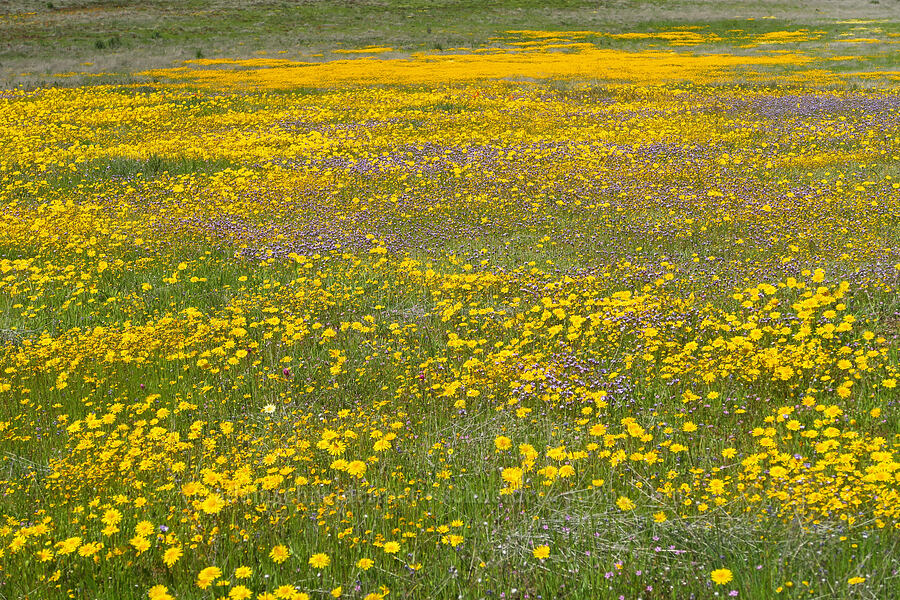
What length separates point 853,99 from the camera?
19250 millimetres

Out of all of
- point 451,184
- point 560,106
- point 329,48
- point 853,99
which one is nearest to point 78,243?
point 451,184

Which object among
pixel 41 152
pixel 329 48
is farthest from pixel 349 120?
pixel 329 48

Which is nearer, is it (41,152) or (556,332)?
(556,332)

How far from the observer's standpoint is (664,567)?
3.05 m

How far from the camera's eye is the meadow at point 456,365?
327 cm

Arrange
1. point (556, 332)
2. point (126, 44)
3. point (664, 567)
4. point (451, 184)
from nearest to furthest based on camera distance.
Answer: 1. point (664, 567)
2. point (556, 332)
3. point (451, 184)
4. point (126, 44)

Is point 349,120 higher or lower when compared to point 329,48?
lower

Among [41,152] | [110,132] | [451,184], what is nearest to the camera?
[451,184]

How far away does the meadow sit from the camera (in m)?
3.27

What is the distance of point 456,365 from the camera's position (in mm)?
5801

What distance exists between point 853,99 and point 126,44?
4252 centimetres

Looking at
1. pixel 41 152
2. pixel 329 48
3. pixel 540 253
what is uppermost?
pixel 329 48

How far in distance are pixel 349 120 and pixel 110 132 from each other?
20.8ft

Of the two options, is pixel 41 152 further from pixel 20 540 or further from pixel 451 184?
pixel 20 540
